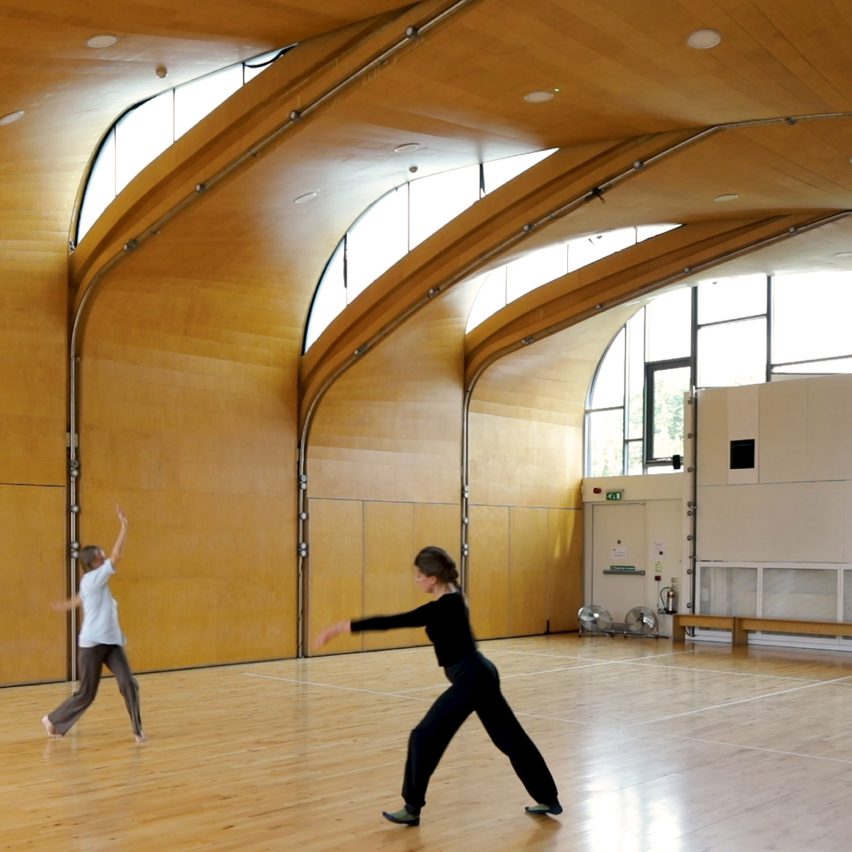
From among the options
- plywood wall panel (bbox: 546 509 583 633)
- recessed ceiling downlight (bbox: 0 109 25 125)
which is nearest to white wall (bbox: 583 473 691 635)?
plywood wall panel (bbox: 546 509 583 633)

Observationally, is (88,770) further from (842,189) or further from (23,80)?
(842,189)

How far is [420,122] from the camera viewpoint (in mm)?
11406

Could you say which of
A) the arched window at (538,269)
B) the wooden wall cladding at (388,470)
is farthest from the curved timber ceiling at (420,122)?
the arched window at (538,269)

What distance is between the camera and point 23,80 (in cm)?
986

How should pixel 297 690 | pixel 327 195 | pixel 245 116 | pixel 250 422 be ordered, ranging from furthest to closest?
pixel 250 422 < pixel 327 195 < pixel 297 690 < pixel 245 116

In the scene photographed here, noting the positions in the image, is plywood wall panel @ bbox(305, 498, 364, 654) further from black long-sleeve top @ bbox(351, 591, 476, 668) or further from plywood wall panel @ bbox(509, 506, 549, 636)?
black long-sleeve top @ bbox(351, 591, 476, 668)

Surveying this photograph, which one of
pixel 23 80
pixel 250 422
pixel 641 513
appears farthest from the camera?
pixel 641 513

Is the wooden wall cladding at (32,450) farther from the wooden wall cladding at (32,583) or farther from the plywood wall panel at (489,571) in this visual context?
the plywood wall panel at (489,571)

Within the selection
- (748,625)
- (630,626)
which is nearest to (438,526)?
(630,626)

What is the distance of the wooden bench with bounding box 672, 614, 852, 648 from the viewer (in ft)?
57.2

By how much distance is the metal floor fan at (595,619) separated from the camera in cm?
2052

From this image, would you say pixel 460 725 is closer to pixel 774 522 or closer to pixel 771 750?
pixel 771 750

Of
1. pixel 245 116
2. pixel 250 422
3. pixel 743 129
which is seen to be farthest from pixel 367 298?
pixel 743 129

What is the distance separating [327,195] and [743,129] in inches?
209
